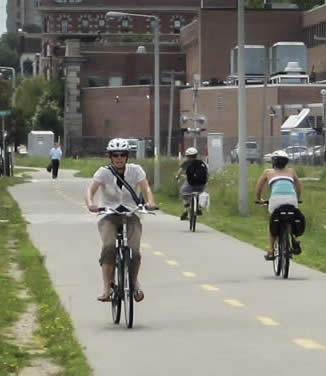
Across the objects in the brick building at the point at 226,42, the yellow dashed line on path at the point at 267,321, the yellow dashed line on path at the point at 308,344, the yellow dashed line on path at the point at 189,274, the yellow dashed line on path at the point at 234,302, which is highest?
the brick building at the point at 226,42

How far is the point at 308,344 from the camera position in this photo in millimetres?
12586

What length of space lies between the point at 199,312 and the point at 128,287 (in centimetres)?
176

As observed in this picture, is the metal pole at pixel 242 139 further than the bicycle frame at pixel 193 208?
Yes

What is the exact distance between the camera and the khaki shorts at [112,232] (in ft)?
46.3

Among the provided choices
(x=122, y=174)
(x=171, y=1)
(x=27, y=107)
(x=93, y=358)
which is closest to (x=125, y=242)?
(x=122, y=174)

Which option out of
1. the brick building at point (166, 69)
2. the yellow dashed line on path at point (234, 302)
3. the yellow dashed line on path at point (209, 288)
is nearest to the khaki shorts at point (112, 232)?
the yellow dashed line on path at point (234, 302)

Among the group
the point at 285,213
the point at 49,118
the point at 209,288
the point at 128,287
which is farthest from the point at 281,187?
the point at 49,118

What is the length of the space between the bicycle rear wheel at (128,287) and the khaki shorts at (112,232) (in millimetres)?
288

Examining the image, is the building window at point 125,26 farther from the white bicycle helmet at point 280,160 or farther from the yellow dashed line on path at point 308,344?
the yellow dashed line on path at point 308,344

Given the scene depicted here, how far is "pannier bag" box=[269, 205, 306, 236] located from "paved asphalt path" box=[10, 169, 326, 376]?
0.69 m

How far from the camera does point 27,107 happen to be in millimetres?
142750

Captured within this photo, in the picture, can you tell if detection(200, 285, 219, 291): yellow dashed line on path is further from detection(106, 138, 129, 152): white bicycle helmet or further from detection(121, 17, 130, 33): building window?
detection(121, 17, 130, 33): building window

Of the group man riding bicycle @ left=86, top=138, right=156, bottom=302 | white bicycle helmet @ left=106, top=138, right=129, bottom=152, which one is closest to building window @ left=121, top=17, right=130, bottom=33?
man riding bicycle @ left=86, top=138, right=156, bottom=302

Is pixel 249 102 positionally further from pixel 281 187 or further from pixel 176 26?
pixel 281 187
